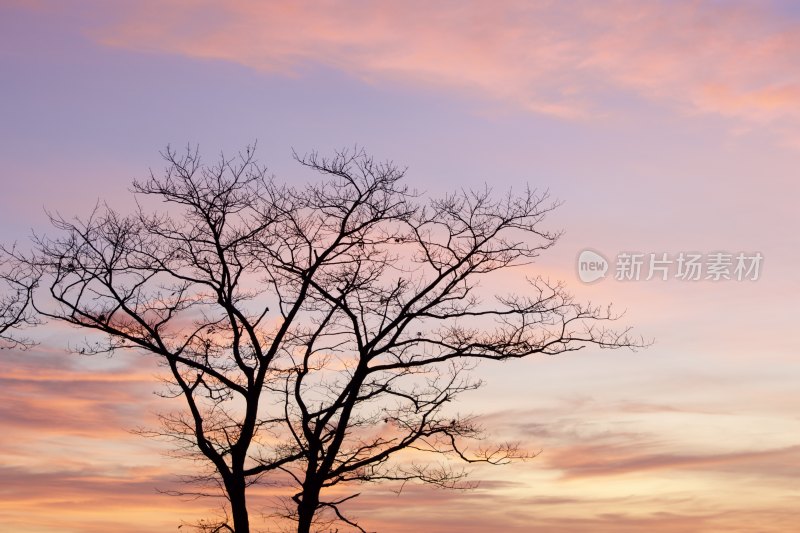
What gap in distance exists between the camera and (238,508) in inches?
766

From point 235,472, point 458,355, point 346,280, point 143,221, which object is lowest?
point 235,472

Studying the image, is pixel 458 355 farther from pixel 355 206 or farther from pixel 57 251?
pixel 57 251

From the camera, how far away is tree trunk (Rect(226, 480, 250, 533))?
765 inches

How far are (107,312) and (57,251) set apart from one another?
1621 mm

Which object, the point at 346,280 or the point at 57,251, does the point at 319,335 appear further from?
the point at 57,251

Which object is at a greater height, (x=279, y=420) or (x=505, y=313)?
(x=505, y=313)

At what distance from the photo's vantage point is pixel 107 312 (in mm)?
20109

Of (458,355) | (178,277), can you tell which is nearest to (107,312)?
(178,277)

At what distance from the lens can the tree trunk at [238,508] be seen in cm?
1942

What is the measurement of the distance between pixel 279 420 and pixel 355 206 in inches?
182

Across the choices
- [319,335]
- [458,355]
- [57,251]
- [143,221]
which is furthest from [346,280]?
[57,251]

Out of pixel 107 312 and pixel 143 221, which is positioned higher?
pixel 143 221

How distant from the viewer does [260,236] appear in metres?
20.2

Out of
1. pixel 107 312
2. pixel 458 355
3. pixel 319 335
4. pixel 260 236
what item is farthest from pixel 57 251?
pixel 458 355
